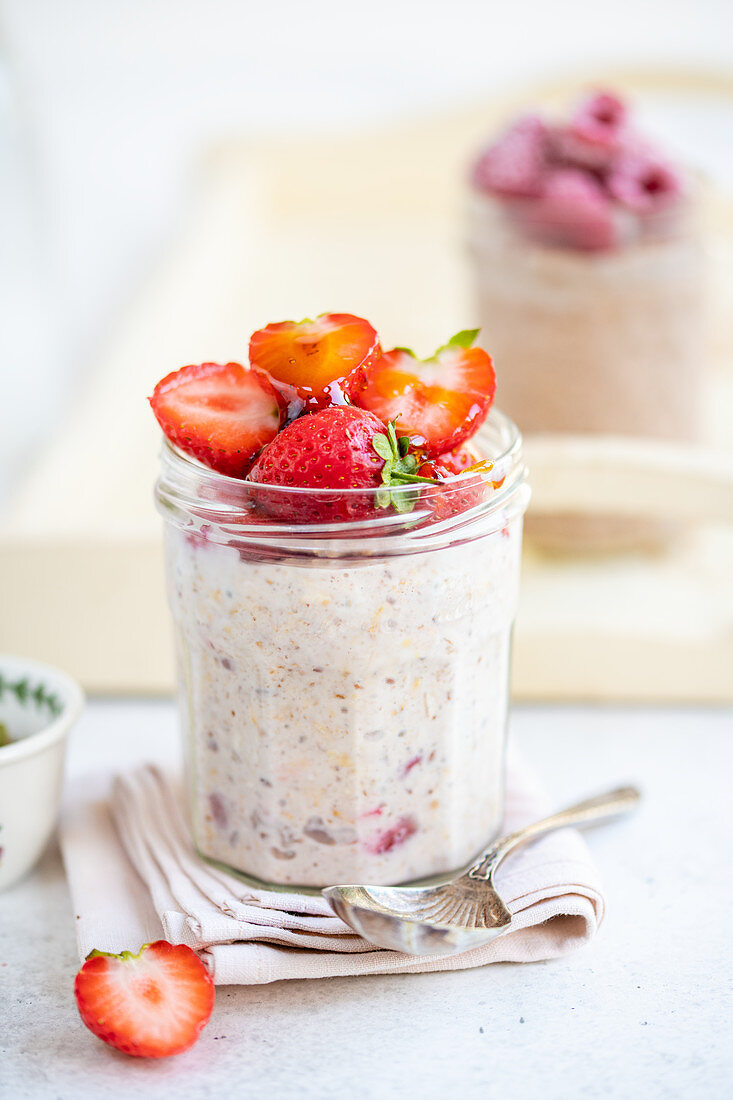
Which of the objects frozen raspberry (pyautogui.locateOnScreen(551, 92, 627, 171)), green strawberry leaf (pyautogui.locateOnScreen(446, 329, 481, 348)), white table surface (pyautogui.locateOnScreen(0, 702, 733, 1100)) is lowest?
white table surface (pyautogui.locateOnScreen(0, 702, 733, 1100))

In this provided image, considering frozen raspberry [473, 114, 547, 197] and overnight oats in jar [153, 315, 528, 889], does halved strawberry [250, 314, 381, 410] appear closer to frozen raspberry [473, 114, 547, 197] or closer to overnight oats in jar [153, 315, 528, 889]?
overnight oats in jar [153, 315, 528, 889]

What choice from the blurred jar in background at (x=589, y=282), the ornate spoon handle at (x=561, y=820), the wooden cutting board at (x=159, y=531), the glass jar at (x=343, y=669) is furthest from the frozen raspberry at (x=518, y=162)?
the ornate spoon handle at (x=561, y=820)

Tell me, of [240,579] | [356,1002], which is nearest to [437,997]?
[356,1002]

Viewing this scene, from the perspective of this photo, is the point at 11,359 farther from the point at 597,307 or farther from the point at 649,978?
the point at 649,978

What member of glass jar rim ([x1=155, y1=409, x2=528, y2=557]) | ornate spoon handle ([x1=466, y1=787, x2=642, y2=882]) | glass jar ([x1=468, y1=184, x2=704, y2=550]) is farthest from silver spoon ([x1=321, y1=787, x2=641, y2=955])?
glass jar ([x1=468, y1=184, x2=704, y2=550])

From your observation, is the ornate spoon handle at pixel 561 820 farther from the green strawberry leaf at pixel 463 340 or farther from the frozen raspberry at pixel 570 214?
the frozen raspberry at pixel 570 214

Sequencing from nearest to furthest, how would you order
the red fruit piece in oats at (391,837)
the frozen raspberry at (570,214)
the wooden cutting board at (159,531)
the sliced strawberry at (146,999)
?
the sliced strawberry at (146,999) < the red fruit piece in oats at (391,837) < the wooden cutting board at (159,531) < the frozen raspberry at (570,214)
